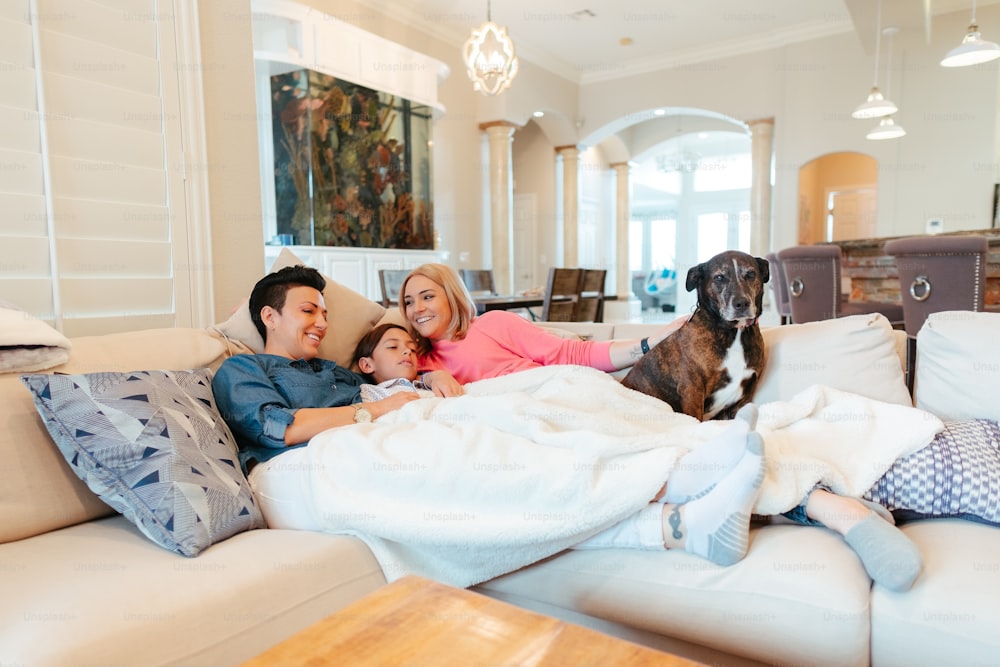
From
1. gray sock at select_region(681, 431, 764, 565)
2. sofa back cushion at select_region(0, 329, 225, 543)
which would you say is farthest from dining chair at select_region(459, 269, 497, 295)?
gray sock at select_region(681, 431, 764, 565)

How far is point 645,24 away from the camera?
725cm

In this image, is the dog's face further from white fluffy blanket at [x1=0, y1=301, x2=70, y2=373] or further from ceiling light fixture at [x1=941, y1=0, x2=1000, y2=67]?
ceiling light fixture at [x1=941, y1=0, x2=1000, y2=67]

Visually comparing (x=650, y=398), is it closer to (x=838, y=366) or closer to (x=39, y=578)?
(x=838, y=366)

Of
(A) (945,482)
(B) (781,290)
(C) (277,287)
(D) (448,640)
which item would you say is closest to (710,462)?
(A) (945,482)

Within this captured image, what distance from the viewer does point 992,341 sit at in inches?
63.1

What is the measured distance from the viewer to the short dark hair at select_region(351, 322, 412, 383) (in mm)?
2051

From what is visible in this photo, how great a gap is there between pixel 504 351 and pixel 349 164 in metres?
4.35

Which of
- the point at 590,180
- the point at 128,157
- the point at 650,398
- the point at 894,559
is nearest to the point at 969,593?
the point at 894,559

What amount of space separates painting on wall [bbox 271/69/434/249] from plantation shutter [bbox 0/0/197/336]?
332 centimetres

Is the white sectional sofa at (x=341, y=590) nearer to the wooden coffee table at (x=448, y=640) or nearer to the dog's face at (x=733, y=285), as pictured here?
the wooden coffee table at (x=448, y=640)

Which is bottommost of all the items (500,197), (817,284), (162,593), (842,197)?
(162,593)

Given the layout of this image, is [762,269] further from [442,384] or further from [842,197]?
[842,197]

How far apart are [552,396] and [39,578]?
3.76 feet

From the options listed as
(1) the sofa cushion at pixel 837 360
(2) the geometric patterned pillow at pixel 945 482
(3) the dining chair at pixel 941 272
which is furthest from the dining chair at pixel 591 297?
(2) the geometric patterned pillow at pixel 945 482
